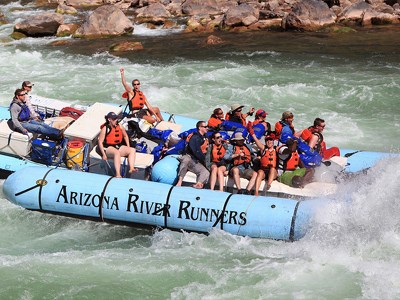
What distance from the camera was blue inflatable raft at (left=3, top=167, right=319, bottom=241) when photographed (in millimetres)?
9688

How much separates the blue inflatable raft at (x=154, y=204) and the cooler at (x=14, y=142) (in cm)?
70

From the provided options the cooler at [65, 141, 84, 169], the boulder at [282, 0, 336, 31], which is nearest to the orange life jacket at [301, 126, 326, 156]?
the cooler at [65, 141, 84, 169]

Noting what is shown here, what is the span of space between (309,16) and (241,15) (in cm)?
250

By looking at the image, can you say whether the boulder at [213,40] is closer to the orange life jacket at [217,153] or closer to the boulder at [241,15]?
the boulder at [241,15]

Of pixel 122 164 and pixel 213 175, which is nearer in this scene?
pixel 213 175

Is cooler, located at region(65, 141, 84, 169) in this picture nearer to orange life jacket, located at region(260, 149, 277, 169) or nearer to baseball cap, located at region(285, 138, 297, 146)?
orange life jacket, located at region(260, 149, 277, 169)

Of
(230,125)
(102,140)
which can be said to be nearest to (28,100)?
(102,140)

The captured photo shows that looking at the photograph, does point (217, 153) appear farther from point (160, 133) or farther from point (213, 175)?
point (160, 133)

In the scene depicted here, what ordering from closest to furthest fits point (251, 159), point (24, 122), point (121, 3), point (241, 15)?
point (251, 159) < point (24, 122) < point (241, 15) < point (121, 3)

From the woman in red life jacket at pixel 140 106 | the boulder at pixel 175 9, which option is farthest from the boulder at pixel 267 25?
the woman in red life jacket at pixel 140 106

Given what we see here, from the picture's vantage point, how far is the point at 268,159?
1009cm

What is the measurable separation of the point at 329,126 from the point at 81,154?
633 cm

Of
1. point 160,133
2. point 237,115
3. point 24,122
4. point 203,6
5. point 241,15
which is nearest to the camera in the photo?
point 237,115

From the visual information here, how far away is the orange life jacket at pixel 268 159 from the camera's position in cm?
1009
